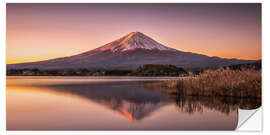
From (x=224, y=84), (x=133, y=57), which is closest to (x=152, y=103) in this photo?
(x=224, y=84)

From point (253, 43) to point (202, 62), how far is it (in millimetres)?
1844

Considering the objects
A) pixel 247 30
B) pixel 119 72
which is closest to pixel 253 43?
pixel 247 30

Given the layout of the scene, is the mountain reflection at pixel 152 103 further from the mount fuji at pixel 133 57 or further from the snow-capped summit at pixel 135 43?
the snow-capped summit at pixel 135 43

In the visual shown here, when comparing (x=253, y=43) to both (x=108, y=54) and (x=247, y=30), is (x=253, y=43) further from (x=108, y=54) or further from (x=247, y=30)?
(x=108, y=54)

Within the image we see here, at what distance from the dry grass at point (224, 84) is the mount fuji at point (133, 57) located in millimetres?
256

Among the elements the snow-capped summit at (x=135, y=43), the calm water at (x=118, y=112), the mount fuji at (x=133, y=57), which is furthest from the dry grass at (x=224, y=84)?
the snow-capped summit at (x=135, y=43)

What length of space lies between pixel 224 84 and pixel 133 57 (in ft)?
9.16

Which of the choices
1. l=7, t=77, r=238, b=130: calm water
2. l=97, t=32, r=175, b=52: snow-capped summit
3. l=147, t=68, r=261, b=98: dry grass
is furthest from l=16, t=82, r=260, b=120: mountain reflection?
l=97, t=32, r=175, b=52: snow-capped summit

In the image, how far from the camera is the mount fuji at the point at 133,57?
7.31 m

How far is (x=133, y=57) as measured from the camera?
8.55m

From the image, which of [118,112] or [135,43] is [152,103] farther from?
[135,43]

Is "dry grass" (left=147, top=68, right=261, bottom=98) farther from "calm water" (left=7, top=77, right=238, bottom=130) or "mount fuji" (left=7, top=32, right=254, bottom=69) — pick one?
"calm water" (left=7, top=77, right=238, bottom=130)

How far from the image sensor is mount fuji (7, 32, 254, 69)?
7312 millimetres

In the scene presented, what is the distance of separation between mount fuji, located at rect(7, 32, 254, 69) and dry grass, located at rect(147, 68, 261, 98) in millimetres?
256
